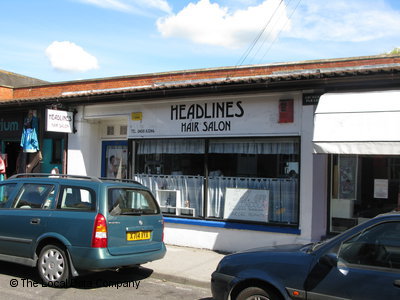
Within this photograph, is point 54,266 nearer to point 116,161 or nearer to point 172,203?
point 172,203

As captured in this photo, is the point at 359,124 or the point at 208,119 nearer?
the point at 359,124

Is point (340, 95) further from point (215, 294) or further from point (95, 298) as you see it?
point (95, 298)

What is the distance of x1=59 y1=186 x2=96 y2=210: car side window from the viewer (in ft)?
21.0

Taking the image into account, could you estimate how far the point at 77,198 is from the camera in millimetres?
6602

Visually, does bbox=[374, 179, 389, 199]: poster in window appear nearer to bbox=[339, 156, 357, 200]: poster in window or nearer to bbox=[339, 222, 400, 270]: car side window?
bbox=[339, 156, 357, 200]: poster in window

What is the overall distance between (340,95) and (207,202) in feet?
12.5

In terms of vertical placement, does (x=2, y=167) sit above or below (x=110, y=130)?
Answer: below

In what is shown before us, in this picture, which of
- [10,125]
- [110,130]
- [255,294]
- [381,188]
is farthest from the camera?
[10,125]

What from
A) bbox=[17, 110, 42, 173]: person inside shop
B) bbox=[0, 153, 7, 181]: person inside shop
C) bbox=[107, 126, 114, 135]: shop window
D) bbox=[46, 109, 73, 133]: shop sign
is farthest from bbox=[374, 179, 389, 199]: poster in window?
bbox=[0, 153, 7, 181]: person inside shop

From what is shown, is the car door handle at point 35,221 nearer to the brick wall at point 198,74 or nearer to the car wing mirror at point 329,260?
the car wing mirror at point 329,260

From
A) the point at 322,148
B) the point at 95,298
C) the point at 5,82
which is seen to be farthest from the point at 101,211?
the point at 5,82

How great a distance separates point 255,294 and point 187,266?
3.61m

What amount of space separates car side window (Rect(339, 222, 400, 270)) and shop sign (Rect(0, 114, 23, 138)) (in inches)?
458

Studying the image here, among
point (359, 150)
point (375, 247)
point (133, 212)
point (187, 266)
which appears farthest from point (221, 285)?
point (359, 150)
